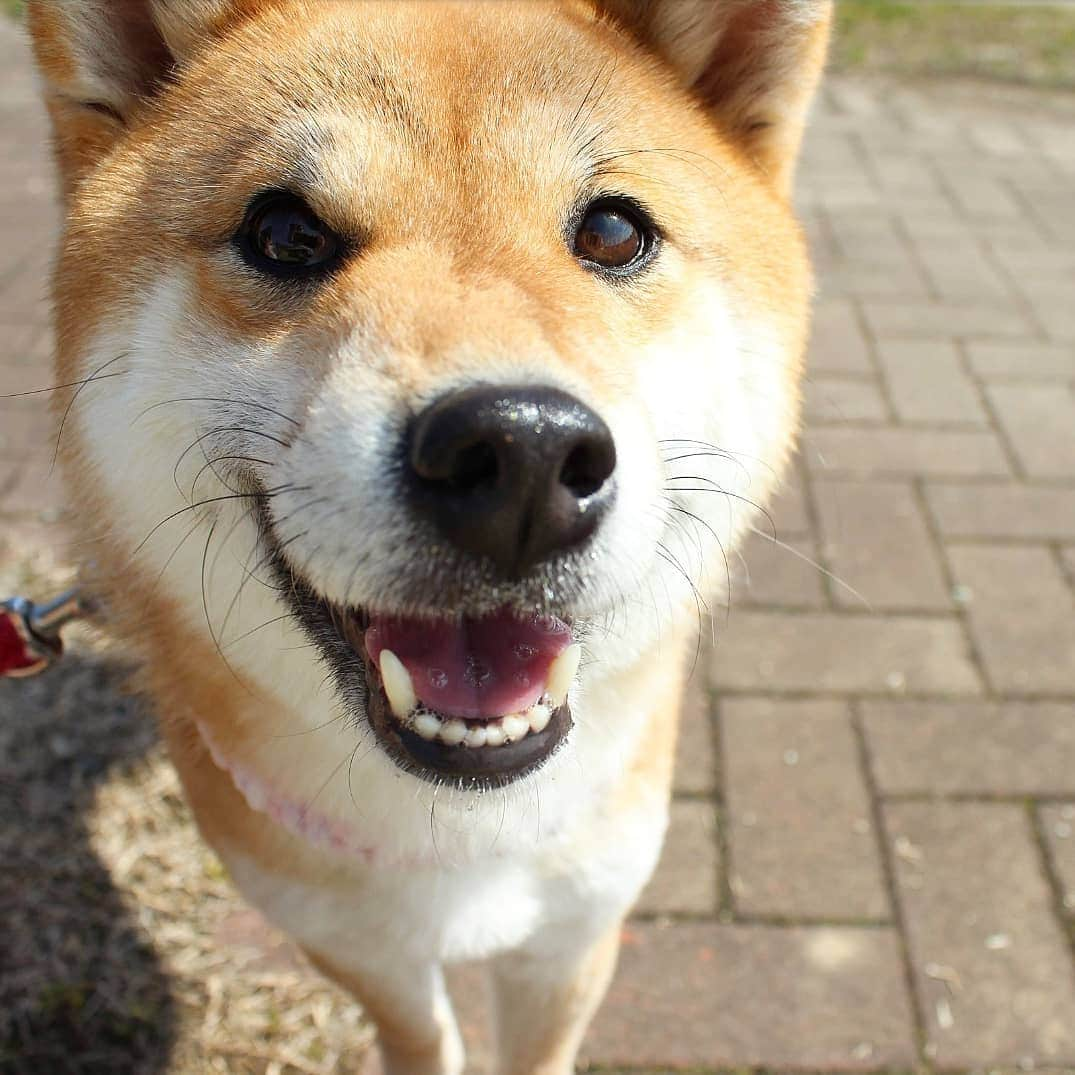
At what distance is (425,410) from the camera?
3.45 ft

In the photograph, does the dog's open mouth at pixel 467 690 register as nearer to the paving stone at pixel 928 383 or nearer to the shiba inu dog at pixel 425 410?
the shiba inu dog at pixel 425 410

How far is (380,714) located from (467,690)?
0.39ft

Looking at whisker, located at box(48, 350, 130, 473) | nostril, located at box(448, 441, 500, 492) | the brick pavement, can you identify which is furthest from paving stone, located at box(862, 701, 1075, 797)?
whisker, located at box(48, 350, 130, 473)

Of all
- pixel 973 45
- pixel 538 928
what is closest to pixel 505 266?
pixel 538 928

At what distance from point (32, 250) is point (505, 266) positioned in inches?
161

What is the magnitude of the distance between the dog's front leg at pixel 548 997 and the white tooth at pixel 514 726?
23.9 inches

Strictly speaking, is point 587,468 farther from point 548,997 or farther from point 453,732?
point 548,997

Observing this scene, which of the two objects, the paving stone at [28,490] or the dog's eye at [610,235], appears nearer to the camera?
the dog's eye at [610,235]

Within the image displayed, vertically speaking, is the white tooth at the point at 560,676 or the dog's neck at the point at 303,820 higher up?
the white tooth at the point at 560,676

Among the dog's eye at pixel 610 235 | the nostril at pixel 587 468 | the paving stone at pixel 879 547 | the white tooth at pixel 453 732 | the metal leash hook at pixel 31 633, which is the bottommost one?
the paving stone at pixel 879 547

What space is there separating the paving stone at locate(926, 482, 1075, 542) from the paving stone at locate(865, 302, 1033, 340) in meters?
1.00

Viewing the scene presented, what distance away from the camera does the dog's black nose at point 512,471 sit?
1.02 meters

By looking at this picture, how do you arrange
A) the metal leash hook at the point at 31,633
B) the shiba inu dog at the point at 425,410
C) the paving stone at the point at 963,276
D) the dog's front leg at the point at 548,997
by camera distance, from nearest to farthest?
the shiba inu dog at the point at 425,410
the dog's front leg at the point at 548,997
the metal leash hook at the point at 31,633
the paving stone at the point at 963,276

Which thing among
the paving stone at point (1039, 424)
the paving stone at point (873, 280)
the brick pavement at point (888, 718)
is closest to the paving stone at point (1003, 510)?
the brick pavement at point (888, 718)
